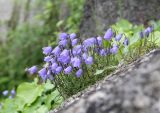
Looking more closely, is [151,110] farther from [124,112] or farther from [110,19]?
[110,19]

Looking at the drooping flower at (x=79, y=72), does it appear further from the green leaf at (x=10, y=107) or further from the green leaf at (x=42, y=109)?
the green leaf at (x=10, y=107)

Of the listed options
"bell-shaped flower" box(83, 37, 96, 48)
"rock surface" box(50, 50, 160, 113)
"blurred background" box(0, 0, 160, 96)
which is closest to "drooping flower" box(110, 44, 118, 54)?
"bell-shaped flower" box(83, 37, 96, 48)

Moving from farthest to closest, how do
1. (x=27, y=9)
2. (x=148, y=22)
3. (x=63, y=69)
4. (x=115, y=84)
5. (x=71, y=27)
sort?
(x=27, y=9) → (x=71, y=27) → (x=148, y=22) → (x=63, y=69) → (x=115, y=84)

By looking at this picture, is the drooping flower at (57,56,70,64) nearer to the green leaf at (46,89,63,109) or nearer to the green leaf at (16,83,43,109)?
the green leaf at (46,89,63,109)

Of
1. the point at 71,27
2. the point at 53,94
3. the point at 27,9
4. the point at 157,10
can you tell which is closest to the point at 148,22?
the point at 157,10

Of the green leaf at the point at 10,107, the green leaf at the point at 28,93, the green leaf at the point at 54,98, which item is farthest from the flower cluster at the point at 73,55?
the green leaf at the point at 10,107

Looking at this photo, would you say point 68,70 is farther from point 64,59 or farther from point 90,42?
point 90,42

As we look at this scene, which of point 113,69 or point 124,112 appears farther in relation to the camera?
point 113,69
